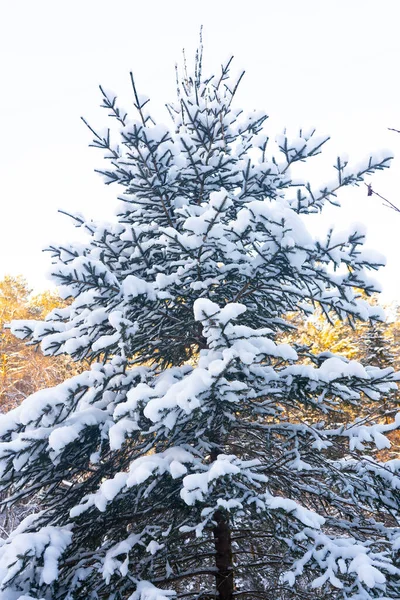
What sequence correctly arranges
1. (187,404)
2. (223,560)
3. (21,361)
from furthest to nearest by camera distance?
(21,361), (223,560), (187,404)

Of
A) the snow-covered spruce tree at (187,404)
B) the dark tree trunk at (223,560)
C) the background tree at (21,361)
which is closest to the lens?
the snow-covered spruce tree at (187,404)

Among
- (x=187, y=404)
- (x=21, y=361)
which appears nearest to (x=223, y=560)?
(x=187, y=404)

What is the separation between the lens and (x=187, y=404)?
2855 millimetres

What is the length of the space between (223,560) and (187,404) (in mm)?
2471

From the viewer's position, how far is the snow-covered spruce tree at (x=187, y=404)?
10.4ft

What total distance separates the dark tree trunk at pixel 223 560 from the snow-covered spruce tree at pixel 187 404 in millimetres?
15

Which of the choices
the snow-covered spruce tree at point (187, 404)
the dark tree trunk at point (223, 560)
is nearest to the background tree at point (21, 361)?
the snow-covered spruce tree at point (187, 404)

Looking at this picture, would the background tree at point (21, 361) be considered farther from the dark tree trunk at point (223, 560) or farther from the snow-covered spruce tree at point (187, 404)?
the dark tree trunk at point (223, 560)

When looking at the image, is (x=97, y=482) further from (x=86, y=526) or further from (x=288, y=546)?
(x=288, y=546)

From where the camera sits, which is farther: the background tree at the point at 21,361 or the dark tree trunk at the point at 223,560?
the background tree at the point at 21,361

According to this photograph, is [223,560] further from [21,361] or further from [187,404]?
[21,361]

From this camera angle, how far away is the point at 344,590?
3223mm

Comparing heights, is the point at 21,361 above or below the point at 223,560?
above

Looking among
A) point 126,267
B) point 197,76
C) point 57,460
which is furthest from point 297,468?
point 197,76
